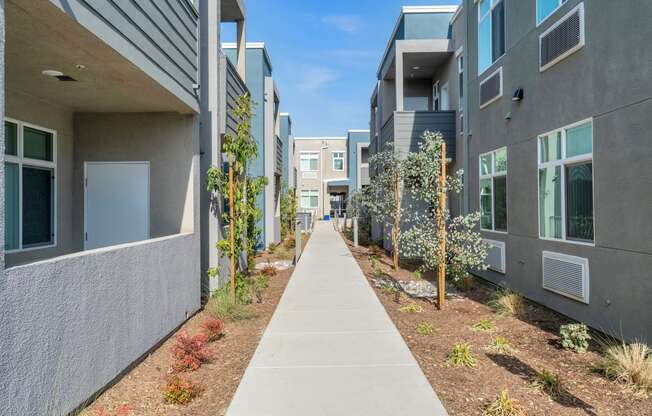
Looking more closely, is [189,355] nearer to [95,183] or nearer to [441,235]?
[95,183]

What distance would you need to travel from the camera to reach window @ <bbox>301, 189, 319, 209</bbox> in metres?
44.5

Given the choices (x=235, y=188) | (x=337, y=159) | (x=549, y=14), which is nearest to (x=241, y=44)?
(x=235, y=188)

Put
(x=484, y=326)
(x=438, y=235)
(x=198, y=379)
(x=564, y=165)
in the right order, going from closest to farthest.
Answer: (x=198, y=379), (x=484, y=326), (x=564, y=165), (x=438, y=235)

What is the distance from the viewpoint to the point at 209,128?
869 centimetres

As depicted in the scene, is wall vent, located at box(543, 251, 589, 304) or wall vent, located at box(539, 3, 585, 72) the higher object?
wall vent, located at box(539, 3, 585, 72)

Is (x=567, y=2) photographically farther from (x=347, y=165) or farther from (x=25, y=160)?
(x=347, y=165)

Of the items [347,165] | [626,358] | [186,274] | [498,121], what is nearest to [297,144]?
[347,165]

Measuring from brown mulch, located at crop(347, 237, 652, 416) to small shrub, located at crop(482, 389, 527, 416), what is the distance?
0.43ft

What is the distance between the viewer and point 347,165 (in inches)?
1737

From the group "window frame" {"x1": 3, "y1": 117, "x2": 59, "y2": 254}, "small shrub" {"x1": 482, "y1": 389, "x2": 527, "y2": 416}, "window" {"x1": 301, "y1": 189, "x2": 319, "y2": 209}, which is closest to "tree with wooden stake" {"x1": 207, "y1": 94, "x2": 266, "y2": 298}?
"window frame" {"x1": 3, "y1": 117, "x2": 59, "y2": 254}

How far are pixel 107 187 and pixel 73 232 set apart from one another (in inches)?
34.5

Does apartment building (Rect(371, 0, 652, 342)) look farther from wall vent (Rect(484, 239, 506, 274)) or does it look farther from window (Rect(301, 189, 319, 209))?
window (Rect(301, 189, 319, 209))

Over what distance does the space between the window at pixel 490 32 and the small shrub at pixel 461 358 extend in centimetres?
711

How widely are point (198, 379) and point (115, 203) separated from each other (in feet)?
12.3
